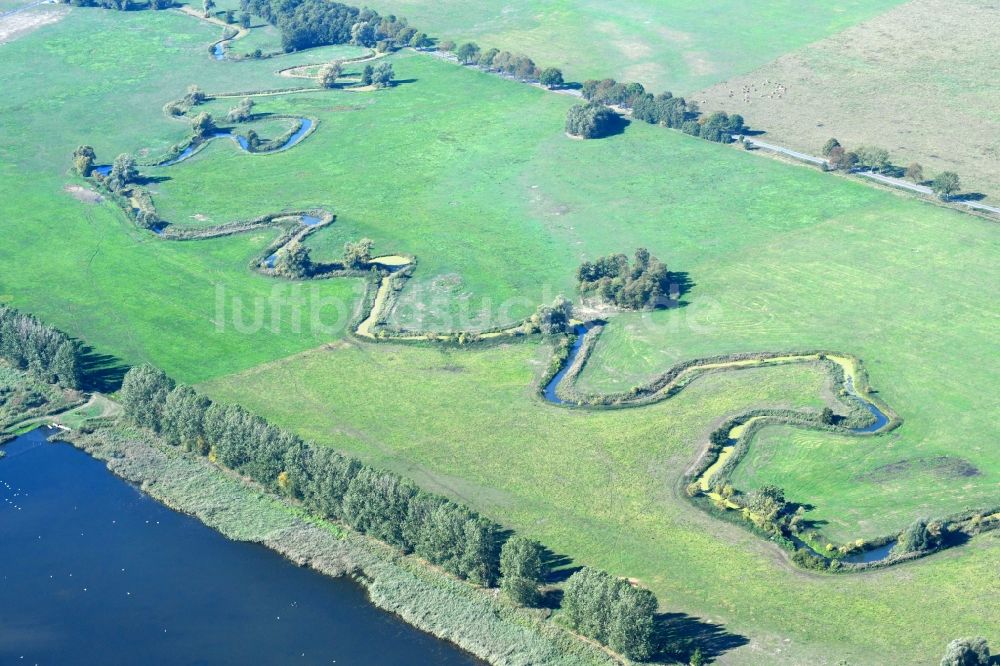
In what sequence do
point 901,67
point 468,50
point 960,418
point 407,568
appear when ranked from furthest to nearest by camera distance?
point 468,50 < point 901,67 < point 960,418 < point 407,568

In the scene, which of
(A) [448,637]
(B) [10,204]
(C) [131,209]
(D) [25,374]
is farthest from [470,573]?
(B) [10,204]

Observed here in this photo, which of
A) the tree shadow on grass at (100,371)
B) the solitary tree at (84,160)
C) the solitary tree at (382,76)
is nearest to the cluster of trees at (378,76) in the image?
the solitary tree at (382,76)

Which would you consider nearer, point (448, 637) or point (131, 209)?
point (448, 637)

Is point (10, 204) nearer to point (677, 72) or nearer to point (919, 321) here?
point (677, 72)

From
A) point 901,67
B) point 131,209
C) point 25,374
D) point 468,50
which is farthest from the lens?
point 468,50

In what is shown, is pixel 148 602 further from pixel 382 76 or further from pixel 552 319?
pixel 382 76

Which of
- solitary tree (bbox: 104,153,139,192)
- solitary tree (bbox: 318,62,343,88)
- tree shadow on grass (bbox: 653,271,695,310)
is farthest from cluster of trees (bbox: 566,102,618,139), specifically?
solitary tree (bbox: 104,153,139,192)

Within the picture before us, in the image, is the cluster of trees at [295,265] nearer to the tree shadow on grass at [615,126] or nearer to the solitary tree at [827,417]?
the tree shadow on grass at [615,126]
